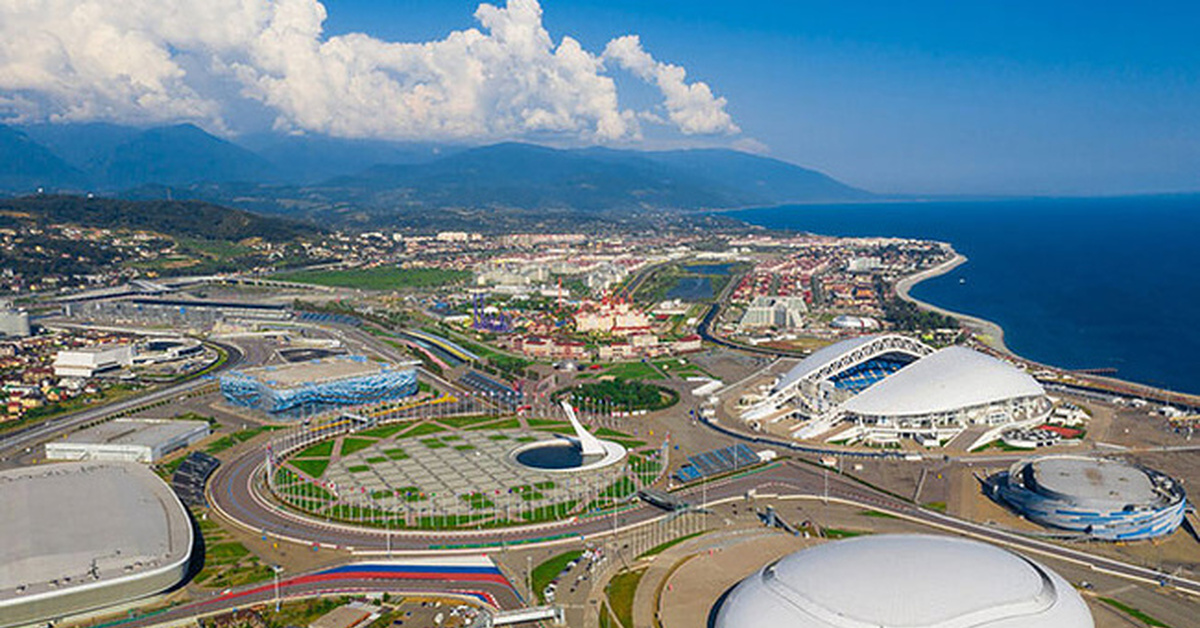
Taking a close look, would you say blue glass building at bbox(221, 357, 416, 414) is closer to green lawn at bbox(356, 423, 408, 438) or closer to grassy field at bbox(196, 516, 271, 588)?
green lawn at bbox(356, 423, 408, 438)

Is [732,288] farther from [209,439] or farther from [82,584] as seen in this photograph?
[82,584]

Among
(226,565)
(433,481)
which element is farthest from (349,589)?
(433,481)

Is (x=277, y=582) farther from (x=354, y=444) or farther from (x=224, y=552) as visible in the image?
(x=354, y=444)

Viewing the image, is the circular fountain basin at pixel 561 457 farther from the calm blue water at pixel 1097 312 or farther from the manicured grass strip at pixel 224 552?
the calm blue water at pixel 1097 312

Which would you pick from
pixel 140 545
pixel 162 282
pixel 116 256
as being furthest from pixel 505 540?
pixel 116 256

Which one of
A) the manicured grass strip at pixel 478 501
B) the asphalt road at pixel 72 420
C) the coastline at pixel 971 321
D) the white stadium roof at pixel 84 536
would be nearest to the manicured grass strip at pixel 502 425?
the manicured grass strip at pixel 478 501

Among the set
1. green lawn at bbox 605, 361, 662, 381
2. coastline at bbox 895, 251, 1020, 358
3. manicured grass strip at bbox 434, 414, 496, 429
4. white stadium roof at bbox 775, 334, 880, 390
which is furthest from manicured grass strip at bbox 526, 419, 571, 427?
coastline at bbox 895, 251, 1020, 358
